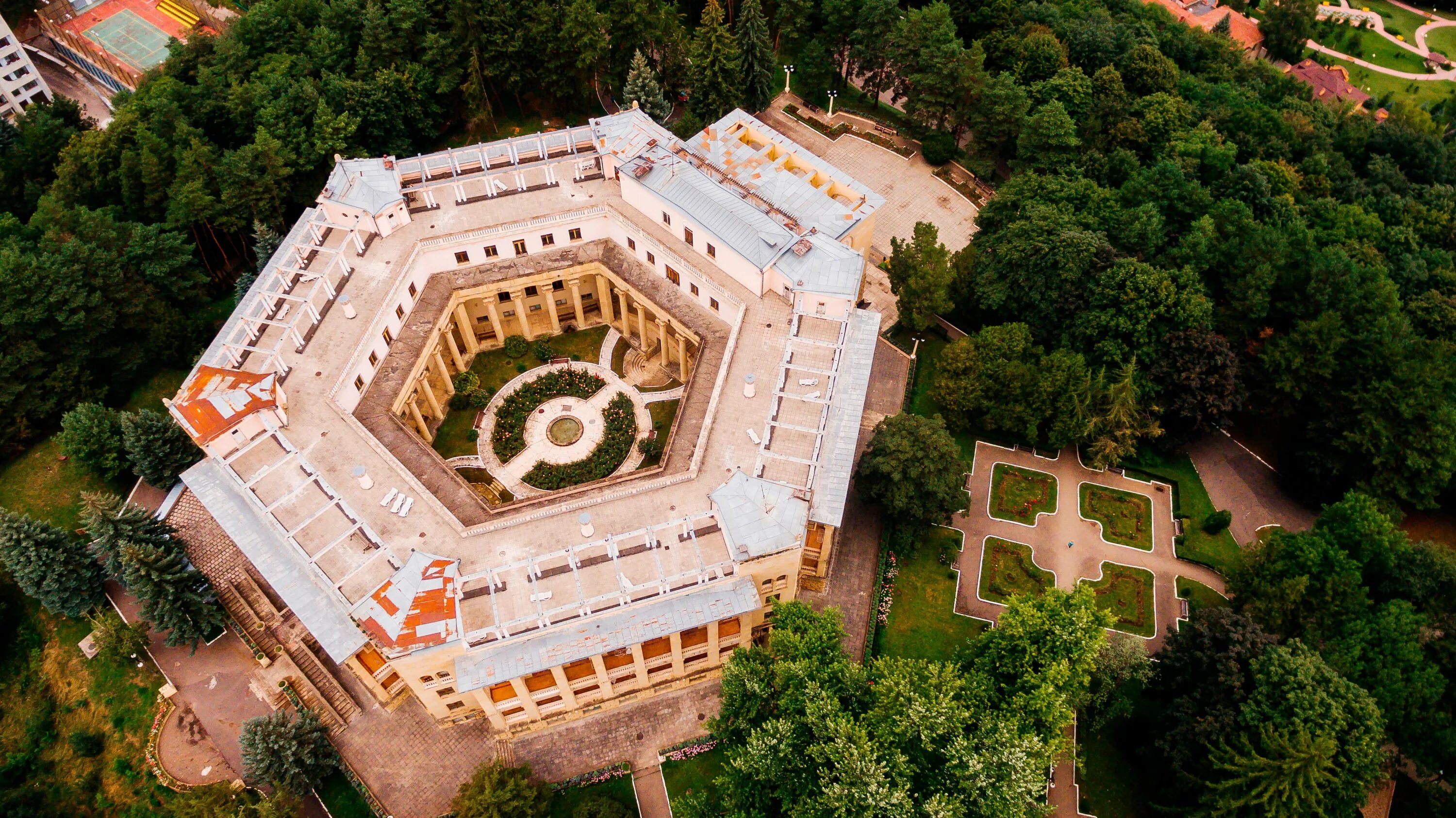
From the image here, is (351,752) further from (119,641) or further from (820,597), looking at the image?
(820,597)

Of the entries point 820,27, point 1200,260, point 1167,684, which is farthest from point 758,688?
point 820,27

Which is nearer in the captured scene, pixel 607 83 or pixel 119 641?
pixel 119 641

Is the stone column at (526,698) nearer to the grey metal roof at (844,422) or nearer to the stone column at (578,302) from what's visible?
the grey metal roof at (844,422)

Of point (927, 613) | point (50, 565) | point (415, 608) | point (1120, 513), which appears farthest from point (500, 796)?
point (1120, 513)

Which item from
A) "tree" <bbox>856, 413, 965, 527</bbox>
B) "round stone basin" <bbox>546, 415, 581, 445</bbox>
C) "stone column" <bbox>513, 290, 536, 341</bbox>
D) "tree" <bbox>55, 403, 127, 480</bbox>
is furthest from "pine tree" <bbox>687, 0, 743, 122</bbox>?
"tree" <bbox>55, 403, 127, 480</bbox>

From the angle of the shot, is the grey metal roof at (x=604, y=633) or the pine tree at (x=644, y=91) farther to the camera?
the pine tree at (x=644, y=91)

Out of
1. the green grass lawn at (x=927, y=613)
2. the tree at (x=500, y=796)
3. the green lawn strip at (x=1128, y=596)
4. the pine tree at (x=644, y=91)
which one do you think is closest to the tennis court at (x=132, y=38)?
the pine tree at (x=644, y=91)
